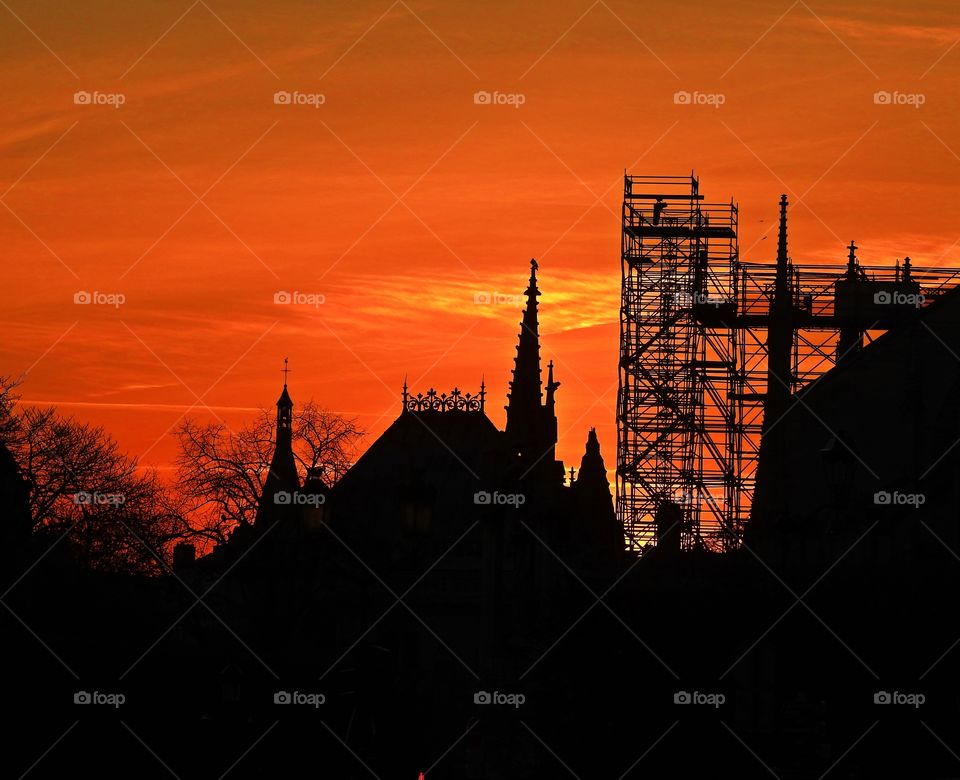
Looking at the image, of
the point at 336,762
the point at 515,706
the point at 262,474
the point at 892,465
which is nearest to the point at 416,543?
the point at 515,706

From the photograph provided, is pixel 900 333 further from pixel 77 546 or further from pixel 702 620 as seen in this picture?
pixel 77 546

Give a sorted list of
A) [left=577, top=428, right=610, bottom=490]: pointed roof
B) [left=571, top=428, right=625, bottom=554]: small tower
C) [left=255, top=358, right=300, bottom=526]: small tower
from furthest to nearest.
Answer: [left=577, top=428, right=610, bottom=490]: pointed roof
[left=571, top=428, right=625, bottom=554]: small tower
[left=255, top=358, right=300, bottom=526]: small tower

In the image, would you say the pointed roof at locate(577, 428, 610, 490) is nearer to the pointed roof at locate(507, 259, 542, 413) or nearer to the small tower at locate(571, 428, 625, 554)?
the small tower at locate(571, 428, 625, 554)

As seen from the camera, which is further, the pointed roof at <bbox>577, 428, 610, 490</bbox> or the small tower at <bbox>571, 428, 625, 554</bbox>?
the pointed roof at <bbox>577, 428, 610, 490</bbox>

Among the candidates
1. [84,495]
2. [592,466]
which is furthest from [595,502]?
[84,495]

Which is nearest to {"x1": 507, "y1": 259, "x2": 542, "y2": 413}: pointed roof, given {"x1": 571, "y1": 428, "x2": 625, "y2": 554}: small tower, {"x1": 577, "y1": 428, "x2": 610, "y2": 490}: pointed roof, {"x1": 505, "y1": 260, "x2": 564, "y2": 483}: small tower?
{"x1": 505, "y1": 260, "x2": 564, "y2": 483}: small tower

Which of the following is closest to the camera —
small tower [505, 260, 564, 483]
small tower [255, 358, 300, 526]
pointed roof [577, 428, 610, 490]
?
small tower [505, 260, 564, 483]

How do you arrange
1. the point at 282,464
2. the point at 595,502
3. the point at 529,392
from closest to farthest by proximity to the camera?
1. the point at 529,392
2. the point at 282,464
3. the point at 595,502

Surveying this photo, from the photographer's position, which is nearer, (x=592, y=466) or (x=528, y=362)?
(x=528, y=362)

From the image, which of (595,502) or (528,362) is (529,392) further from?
(595,502)

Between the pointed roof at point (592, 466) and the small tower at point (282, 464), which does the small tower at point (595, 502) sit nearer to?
the pointed roof at point (592, 466)

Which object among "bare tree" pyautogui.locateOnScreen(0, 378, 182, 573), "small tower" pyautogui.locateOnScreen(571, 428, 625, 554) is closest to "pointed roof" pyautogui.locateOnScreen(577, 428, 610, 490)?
"small tower" pyautogui.locateOnScreen(571, 428, 625, 554)

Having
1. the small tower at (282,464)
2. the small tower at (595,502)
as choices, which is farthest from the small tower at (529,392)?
the small tower at (595,502)

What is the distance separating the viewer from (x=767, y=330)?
52.0 m
